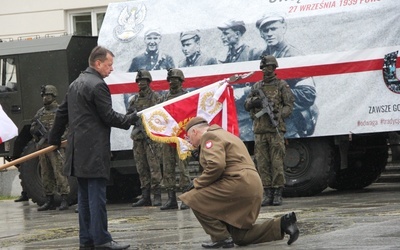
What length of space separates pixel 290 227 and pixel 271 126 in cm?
555

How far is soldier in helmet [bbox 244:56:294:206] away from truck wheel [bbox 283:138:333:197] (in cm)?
113

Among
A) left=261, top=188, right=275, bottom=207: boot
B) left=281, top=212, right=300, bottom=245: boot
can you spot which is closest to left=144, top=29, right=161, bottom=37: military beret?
left=261, top=188, right=275, bottom=207: boot

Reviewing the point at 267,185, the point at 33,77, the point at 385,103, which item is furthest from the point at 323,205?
the point at 33,77

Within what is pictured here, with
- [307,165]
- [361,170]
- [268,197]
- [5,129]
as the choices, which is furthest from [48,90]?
[5,129]

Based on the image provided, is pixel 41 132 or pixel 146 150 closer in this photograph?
pixel 146 150

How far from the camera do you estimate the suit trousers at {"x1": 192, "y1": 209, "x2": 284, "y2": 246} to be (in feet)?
31.3

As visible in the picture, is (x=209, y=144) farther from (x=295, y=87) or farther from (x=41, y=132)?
(x=41, y=132)

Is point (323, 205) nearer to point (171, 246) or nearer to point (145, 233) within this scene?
point (145, 233)

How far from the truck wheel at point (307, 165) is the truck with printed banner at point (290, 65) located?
0.6 inches

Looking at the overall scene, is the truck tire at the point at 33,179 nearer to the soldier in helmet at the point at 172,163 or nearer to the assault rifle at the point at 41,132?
the assault rifle at the point at 41,132

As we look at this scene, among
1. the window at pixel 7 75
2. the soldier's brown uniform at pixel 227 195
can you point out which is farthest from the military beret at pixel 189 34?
the soldier's brown uniform at pixel 227 195

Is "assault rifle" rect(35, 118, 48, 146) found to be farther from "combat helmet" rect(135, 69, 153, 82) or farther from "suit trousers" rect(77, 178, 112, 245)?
"suit trousers" rect(77, 178, 112, 245)

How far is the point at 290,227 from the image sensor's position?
9406 mm

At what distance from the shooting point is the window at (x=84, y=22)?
23688 millimetres
